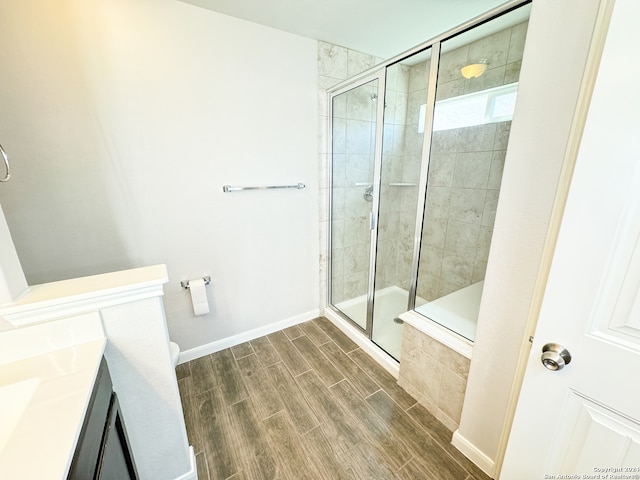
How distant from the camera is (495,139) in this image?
195cm

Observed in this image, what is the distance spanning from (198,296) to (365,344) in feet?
4.45

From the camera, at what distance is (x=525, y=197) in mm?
931

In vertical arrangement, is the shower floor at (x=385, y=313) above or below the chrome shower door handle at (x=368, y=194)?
below

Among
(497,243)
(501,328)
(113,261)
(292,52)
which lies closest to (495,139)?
(497,243)

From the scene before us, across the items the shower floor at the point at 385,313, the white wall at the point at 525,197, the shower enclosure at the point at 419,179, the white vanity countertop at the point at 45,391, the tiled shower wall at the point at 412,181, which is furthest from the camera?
the shower floor at the point at 385,313

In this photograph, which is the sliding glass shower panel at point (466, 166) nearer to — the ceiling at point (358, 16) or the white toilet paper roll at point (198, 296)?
the ceiling at point (358, 16)

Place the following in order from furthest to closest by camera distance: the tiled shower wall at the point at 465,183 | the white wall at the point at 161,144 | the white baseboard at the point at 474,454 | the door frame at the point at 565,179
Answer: the tiled shower wall at the point at 465,183 < the white wall at the point at 161,144 < the white baseboard at the point at 474,454 < the door frame at the point at 565,179

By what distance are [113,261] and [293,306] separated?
4.65 ft

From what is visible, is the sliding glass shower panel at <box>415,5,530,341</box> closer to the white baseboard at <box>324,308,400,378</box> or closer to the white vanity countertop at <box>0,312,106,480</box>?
the white baseboard at <box>324,308,400,378</box>

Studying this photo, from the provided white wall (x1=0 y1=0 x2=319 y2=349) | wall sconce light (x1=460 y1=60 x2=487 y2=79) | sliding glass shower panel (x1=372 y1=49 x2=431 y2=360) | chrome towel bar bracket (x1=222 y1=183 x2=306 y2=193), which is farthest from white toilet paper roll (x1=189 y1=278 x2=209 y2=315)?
wall sconce light (x1=460 y1=60 x2=487 y2=79)

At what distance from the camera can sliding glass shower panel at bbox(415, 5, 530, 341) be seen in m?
1.63

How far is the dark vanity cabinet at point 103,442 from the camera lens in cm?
56

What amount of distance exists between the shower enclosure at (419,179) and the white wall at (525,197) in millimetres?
336

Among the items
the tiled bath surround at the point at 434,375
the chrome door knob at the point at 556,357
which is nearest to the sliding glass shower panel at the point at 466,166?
the tiled bath surround at the point at 434,375
